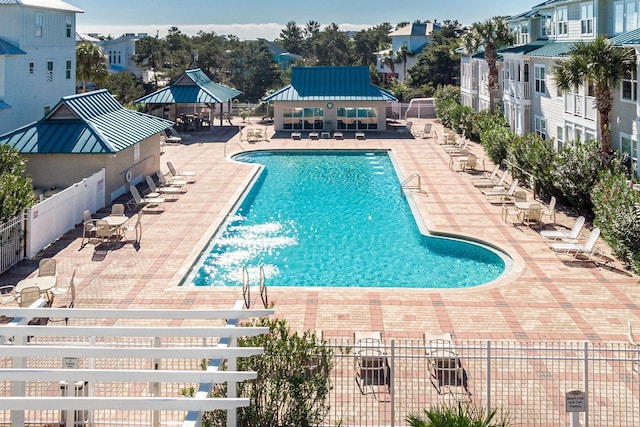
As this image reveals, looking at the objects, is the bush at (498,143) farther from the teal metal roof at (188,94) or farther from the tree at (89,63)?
the tree at (89,63)

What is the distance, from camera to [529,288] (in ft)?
54.1

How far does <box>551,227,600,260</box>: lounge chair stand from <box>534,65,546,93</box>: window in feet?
53.3

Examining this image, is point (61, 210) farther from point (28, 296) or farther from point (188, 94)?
point (188, 94)

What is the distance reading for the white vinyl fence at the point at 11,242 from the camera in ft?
57.1

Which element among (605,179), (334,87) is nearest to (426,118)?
(334,87)

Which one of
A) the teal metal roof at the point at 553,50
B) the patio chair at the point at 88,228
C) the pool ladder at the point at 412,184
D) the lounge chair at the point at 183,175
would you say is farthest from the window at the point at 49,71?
the teal metal roof at the point at 553,50

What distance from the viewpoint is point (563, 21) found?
106 ft

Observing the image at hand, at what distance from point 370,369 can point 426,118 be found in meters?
49.1

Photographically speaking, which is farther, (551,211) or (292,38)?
(292,38)

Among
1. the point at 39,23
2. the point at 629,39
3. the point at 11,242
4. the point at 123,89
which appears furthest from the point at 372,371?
the point at 123,89

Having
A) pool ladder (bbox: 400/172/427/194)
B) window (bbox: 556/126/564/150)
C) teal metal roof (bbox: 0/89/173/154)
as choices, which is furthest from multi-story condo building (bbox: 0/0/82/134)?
window (bbox: 556/126/564/150)

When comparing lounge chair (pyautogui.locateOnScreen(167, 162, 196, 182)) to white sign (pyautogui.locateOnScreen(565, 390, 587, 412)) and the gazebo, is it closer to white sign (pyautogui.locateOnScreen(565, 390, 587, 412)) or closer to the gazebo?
the gazebo

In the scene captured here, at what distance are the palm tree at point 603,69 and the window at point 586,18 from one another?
19.8ft

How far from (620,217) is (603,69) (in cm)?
722
